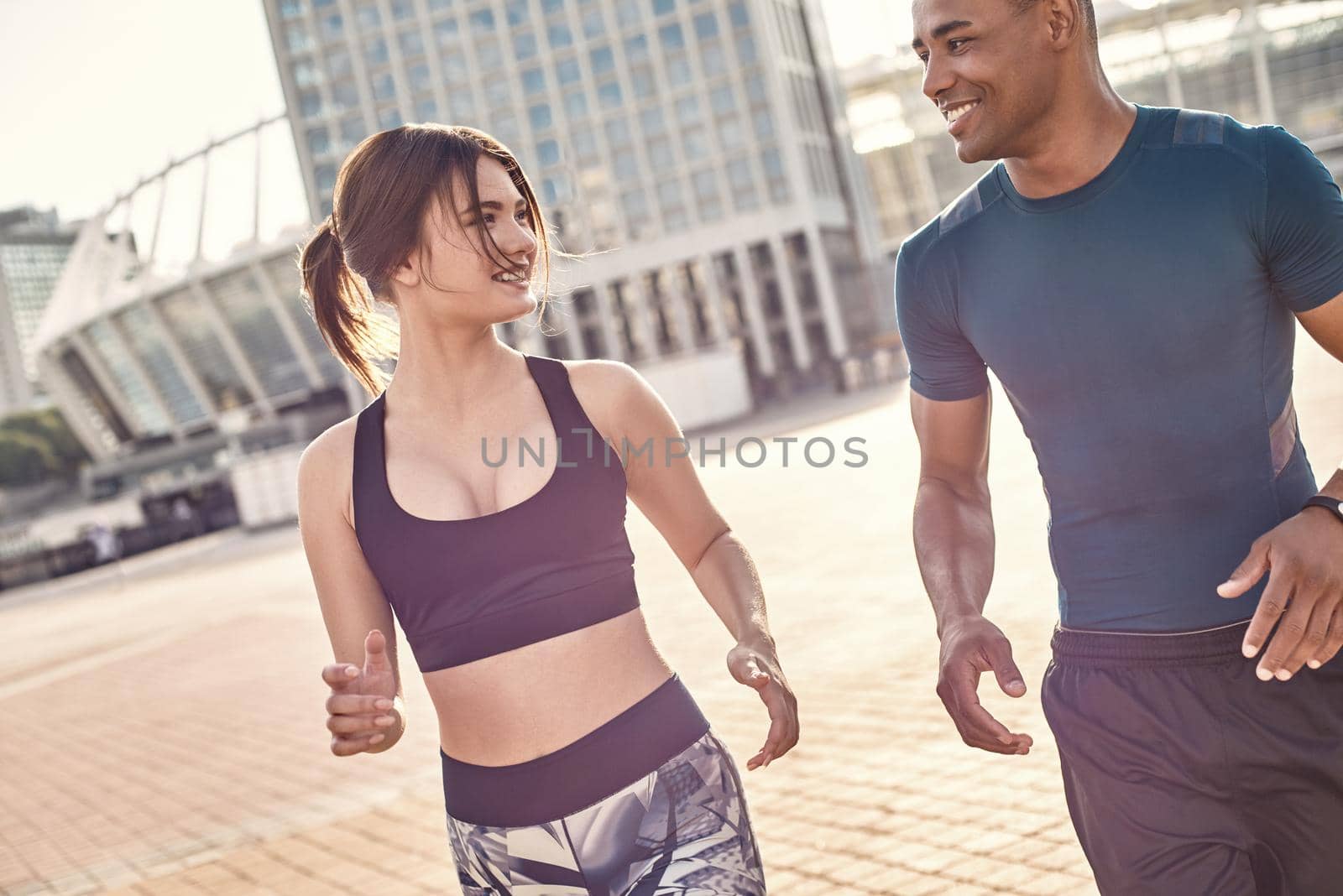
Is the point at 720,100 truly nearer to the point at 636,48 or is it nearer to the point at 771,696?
the point at 636,48

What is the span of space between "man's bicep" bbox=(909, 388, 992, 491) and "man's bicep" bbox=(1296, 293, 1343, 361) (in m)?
0.52

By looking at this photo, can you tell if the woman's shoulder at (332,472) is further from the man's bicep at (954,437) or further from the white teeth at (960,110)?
the white teeth at (960,110)

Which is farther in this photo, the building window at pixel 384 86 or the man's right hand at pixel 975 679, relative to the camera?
the building window at pixel 384 86

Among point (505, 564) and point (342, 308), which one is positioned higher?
point (342, 308)

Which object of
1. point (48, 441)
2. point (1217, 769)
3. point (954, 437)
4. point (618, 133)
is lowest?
point (48, 441)

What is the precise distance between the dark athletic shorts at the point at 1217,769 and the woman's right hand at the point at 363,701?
1.02 meters

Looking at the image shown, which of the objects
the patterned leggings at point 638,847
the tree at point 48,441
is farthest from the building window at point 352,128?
the patterned leggings at point 638,847

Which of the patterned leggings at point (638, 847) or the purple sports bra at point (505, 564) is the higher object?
the purple sports bra at point (505, 564)

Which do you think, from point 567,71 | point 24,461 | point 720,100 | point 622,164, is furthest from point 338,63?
point 24,461

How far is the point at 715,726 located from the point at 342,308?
4517mm

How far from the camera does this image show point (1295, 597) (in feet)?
5.98

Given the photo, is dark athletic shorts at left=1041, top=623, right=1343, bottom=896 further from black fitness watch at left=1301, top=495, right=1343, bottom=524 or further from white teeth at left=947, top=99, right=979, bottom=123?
white teeth at left=947, top=99, right=979, bottom=123

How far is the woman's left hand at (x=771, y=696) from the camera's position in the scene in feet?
6.66

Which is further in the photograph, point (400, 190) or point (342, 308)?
point (342, 308)
